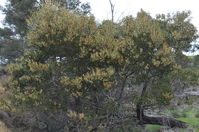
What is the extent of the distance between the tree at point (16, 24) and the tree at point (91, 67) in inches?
388

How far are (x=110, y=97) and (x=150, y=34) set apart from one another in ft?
7.35

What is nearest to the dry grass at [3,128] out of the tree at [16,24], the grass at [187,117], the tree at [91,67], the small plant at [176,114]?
the tree at [91,67]

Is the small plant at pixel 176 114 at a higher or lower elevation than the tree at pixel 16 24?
lower

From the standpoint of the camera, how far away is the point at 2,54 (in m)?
19.2

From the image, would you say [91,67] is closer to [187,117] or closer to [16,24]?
[187,117]

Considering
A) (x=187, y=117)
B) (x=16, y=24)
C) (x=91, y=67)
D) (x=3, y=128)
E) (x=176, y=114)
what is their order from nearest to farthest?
(x=91, y=67) → (x=3, y=128) → (x=176, y=114) → (x=187, y=117) → (x=16, y=24)

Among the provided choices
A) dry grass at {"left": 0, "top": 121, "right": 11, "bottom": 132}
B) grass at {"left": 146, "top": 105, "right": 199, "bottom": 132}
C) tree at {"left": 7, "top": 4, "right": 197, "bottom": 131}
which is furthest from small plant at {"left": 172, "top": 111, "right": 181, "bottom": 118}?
→ dry grass at {"left": 0, "top": 121, "right": 11, "bottom": 132}

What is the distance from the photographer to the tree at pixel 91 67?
291 inches

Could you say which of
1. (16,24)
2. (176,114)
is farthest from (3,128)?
(16,24)

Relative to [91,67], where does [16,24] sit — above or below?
above

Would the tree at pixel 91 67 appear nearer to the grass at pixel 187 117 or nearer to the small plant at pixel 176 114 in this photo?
the grass at pixel 187 117

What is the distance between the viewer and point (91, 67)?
7.57 meters

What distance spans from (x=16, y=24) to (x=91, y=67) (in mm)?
12755

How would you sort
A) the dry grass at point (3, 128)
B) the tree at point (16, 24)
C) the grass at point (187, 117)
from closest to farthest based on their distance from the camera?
1. the dry grass at point (3, 128)
2. the grass at point (187, 117)
3. the tree at point (16, 24)
